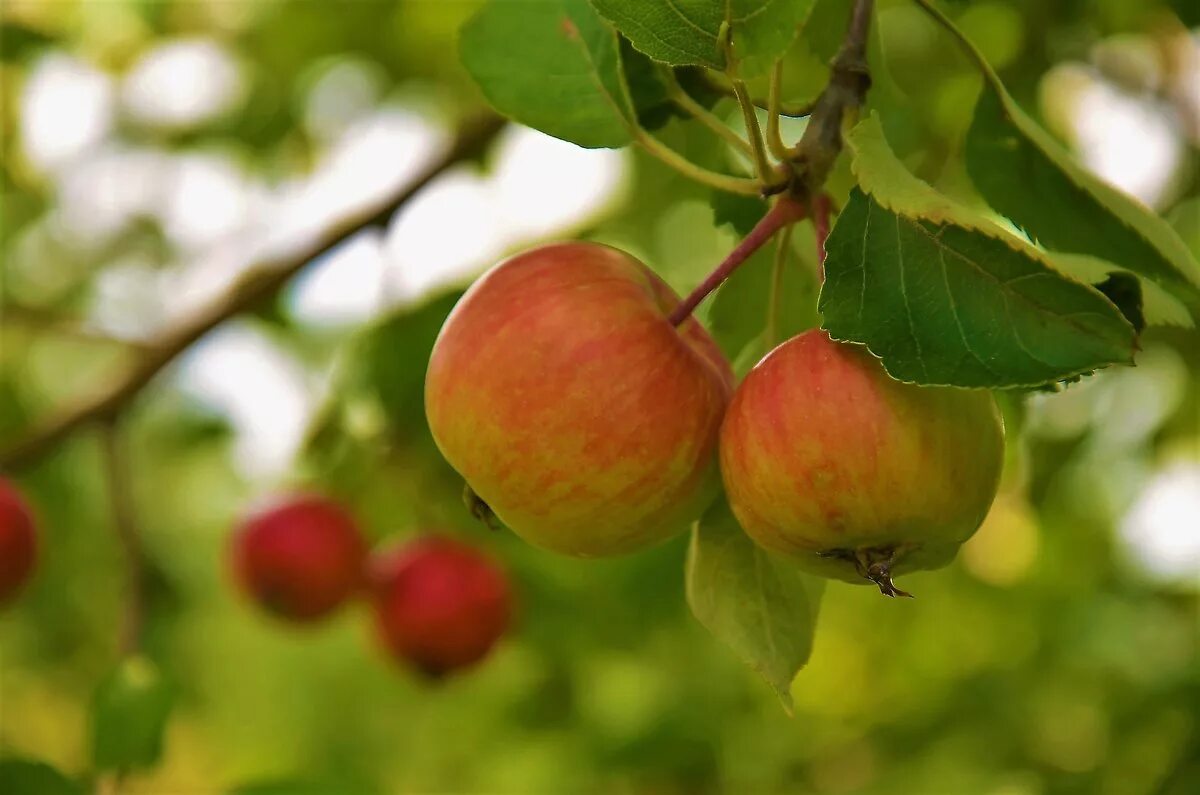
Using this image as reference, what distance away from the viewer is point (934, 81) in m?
1.99

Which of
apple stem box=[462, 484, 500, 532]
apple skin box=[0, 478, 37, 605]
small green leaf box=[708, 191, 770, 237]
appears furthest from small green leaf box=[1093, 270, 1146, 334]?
apple skin box=[0, 478, 37, 605]

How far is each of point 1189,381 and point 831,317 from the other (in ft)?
5.29

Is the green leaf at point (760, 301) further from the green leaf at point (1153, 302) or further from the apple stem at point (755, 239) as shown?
the green leaf at point (1153, 302)

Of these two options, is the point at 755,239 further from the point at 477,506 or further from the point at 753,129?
the point at 477,506

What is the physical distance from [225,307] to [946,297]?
1394 millimetres

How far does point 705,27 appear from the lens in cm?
86

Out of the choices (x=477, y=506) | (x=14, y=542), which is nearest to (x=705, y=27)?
(x=477, y=506)

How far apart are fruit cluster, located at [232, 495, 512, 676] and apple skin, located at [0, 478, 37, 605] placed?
36 cm

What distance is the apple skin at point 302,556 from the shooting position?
82.7 inches

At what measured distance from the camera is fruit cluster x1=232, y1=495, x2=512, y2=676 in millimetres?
2014

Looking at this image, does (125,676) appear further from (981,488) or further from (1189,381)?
(1189,381)

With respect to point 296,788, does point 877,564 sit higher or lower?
higher

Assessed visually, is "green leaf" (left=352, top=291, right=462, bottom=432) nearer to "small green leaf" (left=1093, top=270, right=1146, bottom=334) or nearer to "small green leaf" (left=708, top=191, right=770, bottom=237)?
"small green leaf" (left=708, top=191, right=770, bottom=237)

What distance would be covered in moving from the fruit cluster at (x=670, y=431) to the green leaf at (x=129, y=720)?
2.60 feet
